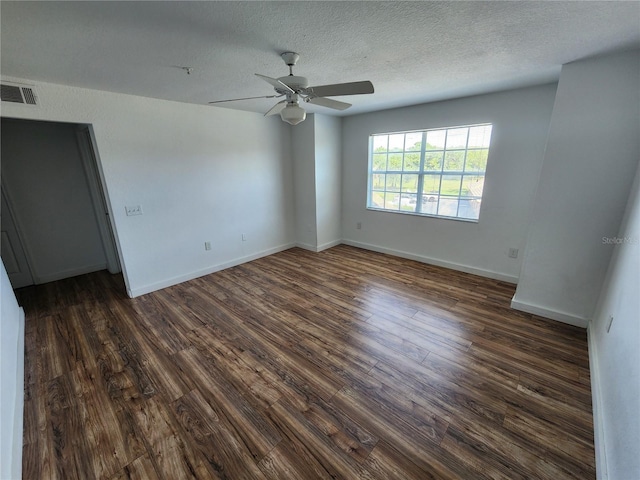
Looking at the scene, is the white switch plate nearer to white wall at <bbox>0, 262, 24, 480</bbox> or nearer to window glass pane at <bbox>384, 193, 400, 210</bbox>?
white wall at <bbox>0, 262, 24, 480</bbox>

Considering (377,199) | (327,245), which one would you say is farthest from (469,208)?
(327,245)

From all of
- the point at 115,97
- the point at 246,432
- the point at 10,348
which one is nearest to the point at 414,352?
the point at 246,432

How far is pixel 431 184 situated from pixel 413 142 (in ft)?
2.29

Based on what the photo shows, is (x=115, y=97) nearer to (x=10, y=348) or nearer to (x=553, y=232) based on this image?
(x=10, y=348)

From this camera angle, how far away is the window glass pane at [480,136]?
330 cm

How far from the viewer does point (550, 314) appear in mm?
2623

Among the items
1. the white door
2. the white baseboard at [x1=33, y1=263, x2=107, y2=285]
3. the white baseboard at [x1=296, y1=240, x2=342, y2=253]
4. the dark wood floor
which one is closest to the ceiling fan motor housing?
the dark wood floor

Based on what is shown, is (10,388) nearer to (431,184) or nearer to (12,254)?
(12,254)

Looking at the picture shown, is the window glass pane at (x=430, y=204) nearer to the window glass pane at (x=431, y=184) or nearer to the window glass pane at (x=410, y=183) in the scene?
the window glass pane at (x=431, y=184)

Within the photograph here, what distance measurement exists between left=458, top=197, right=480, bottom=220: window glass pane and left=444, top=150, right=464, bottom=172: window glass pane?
435 millimetres

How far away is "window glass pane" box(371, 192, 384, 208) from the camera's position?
178 inches

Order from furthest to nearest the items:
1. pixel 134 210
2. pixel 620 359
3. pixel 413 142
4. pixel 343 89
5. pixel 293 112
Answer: pixel 413 142 < pixel 134 210 < pixel 293 112 < pixel 343 89 < pixel 620 359

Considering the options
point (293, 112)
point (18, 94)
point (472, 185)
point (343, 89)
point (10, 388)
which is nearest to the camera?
point (10, 388)

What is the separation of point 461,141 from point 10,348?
497cm
